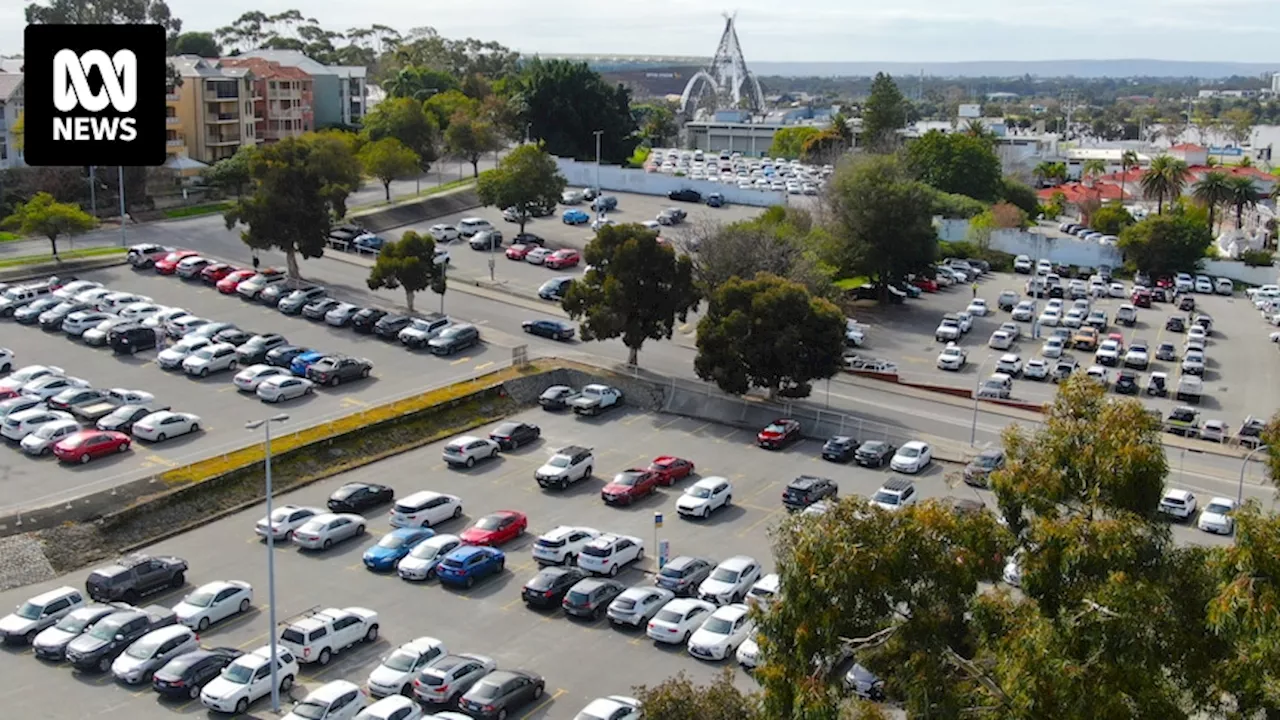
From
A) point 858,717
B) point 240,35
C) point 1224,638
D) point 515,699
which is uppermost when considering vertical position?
point 240,35

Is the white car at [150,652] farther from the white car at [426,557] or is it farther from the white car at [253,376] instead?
the white car at [253,376]

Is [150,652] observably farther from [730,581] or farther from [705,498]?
[705,498]

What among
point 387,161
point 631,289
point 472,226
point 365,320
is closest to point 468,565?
point 631,289

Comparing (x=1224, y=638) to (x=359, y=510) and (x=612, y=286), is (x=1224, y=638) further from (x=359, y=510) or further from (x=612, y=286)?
(x=612, y=286)

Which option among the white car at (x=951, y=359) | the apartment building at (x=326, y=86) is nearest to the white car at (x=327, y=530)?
the white car at (x=951, y=359)

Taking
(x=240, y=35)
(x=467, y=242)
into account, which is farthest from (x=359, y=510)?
(x=240, y=35)

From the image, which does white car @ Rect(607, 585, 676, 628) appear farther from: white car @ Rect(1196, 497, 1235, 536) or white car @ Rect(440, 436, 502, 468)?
white car @ Rect(1196, 497, 1235, 536)
